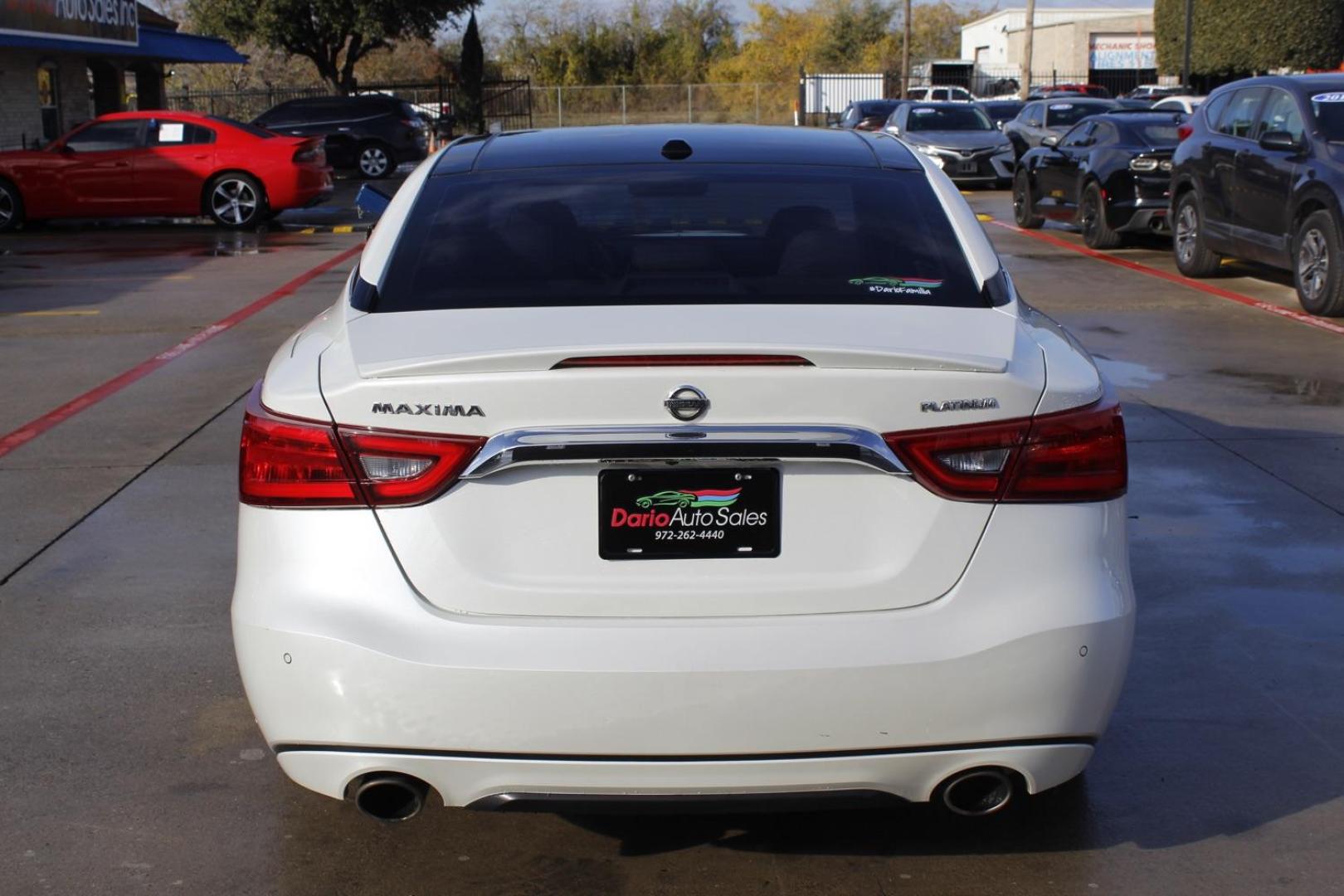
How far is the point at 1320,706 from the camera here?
14.9 ft

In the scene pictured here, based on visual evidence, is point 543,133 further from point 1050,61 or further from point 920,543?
point 1050,61

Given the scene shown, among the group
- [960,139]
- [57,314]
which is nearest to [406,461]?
[57,314]

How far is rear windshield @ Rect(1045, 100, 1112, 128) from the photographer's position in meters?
28.8

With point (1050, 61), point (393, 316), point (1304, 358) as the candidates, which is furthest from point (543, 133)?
point (1050, 61)

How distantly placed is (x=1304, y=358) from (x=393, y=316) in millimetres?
8370

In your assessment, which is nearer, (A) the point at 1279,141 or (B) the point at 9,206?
(A) the point at 1279,141

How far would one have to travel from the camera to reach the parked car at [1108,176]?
16.5m

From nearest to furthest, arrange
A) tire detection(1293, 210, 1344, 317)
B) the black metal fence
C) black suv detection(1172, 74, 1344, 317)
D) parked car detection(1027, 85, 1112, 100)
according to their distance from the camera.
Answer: tire detection(1293, 210, 1344, 317), black suv detection(1172, 74, 1344, 317), the black metal fence, parked car detection(1027, 85, 1112, 100)

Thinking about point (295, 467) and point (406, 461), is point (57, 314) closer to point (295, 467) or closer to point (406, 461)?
point (295, 467)

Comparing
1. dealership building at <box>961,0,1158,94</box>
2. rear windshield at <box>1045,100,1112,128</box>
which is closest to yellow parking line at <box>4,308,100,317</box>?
rear windshield at <box>1045,100,1112,128</box>

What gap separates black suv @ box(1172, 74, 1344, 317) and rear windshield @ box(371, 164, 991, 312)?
825 cm

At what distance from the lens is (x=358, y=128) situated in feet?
102

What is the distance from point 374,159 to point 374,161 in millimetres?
34

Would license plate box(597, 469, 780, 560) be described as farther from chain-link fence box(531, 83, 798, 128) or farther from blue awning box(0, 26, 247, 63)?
chain-link fence box(531, 83, 798, 128)
